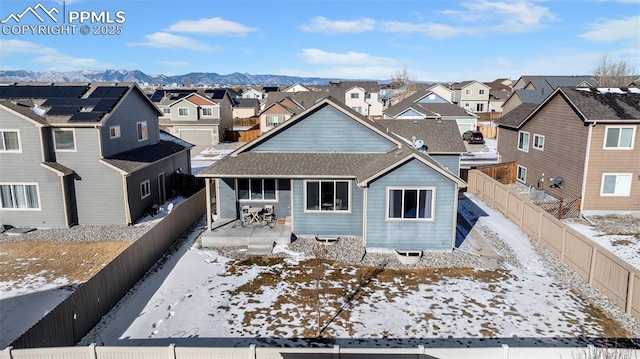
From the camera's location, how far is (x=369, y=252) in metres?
17.8

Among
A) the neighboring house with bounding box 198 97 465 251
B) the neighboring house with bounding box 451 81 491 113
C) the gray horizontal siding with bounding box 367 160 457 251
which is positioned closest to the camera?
the gray horizontal siding with bounding box 367 160 457 251

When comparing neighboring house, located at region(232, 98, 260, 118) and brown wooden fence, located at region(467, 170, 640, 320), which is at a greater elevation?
neighboring house, located at region(232, 98, 260, 118)

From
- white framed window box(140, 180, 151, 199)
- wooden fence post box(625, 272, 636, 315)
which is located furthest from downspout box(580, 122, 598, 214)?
white framed window box(140, 180, 151, 199)

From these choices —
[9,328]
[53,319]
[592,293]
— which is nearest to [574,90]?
[592,293]

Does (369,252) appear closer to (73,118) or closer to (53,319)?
(53,319)

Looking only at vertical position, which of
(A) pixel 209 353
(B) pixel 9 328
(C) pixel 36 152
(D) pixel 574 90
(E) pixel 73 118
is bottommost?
(B) pixel 9 328

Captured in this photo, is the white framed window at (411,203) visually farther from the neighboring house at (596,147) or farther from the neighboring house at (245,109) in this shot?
the neighboring house at (245,109)

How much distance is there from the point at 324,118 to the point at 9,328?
562 inches

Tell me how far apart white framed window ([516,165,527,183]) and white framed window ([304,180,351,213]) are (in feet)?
56.1

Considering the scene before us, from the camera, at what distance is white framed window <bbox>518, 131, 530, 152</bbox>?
2922 cm

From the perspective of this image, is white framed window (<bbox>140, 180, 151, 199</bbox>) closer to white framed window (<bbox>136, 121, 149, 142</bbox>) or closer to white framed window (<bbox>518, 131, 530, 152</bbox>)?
white framed window (<bbox>136, 121, 149, 142</bbox>)

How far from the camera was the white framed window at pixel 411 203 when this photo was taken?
17.2 metres

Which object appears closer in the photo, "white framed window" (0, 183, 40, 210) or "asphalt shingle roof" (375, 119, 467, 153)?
"white framed window" (0, 183, 40, 210)

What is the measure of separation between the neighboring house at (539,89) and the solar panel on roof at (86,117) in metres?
53.9
